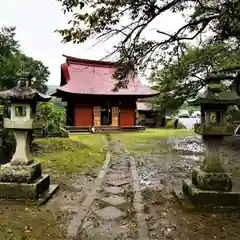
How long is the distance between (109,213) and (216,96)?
2881 mm

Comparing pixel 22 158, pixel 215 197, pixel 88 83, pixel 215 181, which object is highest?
pixel 88 83

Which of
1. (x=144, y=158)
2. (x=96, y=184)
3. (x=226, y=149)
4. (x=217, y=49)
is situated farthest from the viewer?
(x=226, y=149)

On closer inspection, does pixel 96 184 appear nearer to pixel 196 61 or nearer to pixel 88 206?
pixel 88 206

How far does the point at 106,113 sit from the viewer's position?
81.4 ft

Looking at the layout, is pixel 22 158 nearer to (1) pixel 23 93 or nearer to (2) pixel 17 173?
(2) pixel 17 173

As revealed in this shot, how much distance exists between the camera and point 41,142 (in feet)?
41.0

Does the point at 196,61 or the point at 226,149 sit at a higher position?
the point at 196,61

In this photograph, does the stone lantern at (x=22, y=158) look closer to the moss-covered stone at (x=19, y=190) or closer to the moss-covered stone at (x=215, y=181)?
the moss-covered stone at (x=19, y=190)

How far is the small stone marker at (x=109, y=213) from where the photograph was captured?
4.73 meters

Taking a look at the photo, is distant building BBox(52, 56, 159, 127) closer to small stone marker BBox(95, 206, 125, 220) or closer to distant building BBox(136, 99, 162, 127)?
distant building BBox(136, 99, 162, 127)

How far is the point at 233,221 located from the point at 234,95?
7.32 feet

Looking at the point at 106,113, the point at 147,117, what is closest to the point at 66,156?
the point at 106,113

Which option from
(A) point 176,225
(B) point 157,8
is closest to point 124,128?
(B) point 157,8

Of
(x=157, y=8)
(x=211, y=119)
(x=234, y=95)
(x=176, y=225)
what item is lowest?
(x=176, y=225)
